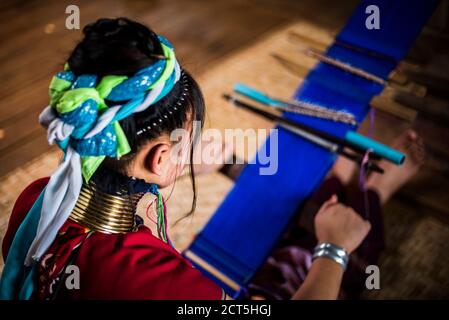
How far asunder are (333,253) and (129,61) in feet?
2.72

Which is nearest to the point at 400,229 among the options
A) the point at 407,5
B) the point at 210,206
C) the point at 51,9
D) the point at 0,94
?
the point at 210,206

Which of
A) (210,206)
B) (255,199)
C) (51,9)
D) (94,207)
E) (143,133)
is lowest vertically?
(210,206)

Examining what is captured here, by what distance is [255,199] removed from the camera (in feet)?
5.07

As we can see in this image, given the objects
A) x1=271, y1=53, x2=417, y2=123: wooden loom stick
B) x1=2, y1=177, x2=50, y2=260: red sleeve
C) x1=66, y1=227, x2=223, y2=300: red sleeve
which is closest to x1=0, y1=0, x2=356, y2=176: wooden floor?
x1=2, y1=177, x2=50, y2=260: red sleeve

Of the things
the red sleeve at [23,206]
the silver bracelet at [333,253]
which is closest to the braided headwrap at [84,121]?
the red sleeve at [23,206]

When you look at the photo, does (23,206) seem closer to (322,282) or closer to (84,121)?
(84,121)

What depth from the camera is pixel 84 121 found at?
685mm

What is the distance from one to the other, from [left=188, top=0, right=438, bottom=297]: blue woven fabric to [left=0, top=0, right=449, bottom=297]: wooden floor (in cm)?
39

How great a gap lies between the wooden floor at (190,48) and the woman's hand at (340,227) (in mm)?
448

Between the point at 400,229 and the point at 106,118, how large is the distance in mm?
1493

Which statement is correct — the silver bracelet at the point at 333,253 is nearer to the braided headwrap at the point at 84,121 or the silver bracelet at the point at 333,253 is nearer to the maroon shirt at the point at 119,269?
the maroon shirt at the point at 119,269

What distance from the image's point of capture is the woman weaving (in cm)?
70

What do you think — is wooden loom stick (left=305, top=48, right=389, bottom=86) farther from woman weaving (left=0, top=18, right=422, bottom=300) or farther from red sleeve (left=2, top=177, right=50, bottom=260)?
red sleeve (left=2, top=177, right=50, bottom=260)

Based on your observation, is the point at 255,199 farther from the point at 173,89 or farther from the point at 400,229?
the point at 173,89
